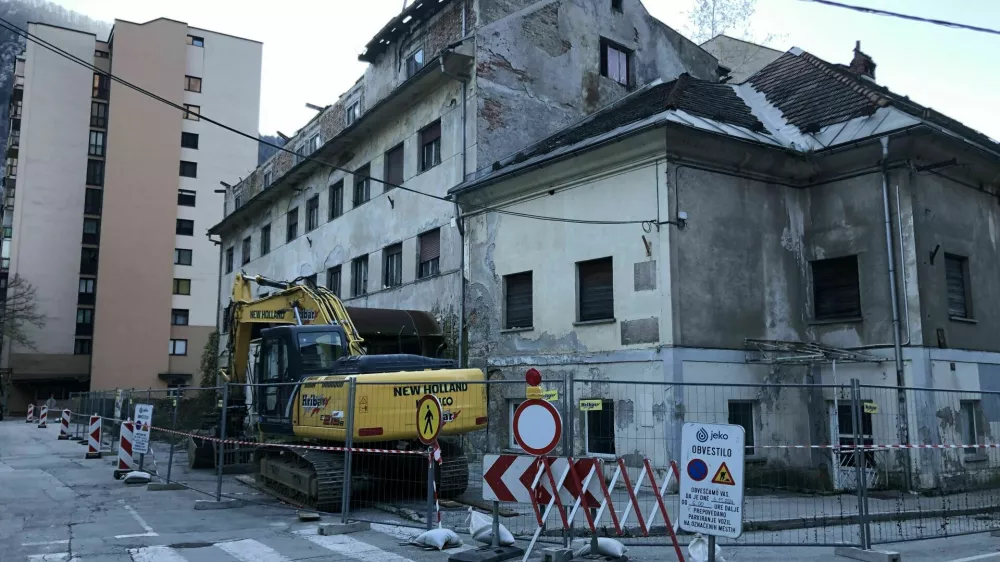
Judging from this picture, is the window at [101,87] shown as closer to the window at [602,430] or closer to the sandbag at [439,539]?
the window at [602,430]

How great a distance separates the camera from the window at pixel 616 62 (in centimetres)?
2119

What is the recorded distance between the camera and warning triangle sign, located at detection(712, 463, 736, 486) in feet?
19.2

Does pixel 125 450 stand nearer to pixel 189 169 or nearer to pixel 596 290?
pixel 596 290

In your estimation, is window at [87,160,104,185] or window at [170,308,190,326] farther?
window at [87,160,104,185]

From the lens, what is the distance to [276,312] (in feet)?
48.1

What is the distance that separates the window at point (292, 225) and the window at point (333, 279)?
3.96 meters

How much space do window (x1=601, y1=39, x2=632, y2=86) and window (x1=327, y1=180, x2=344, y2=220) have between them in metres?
9.73

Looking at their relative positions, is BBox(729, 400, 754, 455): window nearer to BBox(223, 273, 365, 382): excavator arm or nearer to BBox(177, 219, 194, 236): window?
BBox(223, 273, 365, 382): excavator arm

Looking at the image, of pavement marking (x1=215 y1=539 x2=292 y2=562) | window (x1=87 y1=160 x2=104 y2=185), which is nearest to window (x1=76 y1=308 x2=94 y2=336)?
window (x1=87 y1=160 x2=104 y2=185)

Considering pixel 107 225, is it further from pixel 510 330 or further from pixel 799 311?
pixel 799 311

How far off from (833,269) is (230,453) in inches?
494

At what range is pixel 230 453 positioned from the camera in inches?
607

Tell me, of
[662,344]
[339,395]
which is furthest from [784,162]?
A: [339,395]

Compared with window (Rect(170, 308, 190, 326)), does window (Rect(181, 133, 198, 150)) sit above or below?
above
